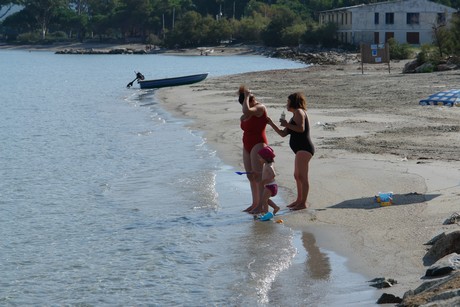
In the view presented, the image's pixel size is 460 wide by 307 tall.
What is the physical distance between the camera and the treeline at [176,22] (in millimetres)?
106125

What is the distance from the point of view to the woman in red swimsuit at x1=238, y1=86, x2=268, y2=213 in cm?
1144

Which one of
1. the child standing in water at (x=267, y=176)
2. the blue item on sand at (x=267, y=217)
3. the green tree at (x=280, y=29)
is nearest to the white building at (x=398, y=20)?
the green tree at (x=280, y=29)

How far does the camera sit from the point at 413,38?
82.4 metres

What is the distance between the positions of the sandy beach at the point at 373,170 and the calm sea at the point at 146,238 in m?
0.45

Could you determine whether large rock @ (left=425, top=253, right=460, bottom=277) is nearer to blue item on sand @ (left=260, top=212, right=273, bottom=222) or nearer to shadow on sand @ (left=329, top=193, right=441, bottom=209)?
shadow on sand @ (left=329, top=193, right=441, bottom=209)

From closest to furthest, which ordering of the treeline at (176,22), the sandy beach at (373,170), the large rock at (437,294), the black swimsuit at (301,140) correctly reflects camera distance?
the large rock at (437,294)
the sandy beach at (373,170)
the black swimsuit at (301,140)
the treeline at (176,22)

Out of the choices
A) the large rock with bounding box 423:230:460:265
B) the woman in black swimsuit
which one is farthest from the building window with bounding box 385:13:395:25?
the large rock with bounding box 423:230:460:265

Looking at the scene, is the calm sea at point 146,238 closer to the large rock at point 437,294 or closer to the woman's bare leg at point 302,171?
the large rock at point 437,294

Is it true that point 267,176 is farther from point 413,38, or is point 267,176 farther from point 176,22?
point 176,22

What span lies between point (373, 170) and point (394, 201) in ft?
7.84

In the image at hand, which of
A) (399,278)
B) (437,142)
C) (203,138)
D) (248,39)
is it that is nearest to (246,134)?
(399,278)

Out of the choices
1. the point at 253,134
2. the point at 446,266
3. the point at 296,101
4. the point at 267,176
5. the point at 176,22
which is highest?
the point at 176,22

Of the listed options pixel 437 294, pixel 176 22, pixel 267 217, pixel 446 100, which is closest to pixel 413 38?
pixel 176 22

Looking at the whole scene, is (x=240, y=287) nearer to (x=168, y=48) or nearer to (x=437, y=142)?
(x=437, y=142)
